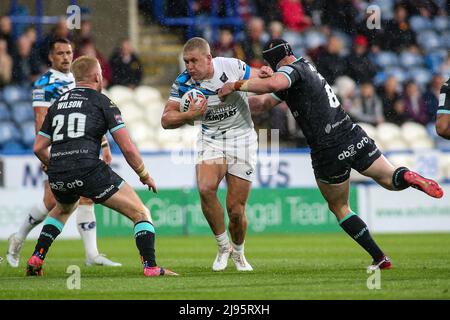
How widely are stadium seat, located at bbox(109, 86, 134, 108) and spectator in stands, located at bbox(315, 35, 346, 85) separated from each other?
142 inches

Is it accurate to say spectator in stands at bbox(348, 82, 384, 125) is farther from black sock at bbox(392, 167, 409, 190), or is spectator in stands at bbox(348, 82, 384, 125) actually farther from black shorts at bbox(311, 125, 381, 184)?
black sock at bbox(392, 167, 409, 190)

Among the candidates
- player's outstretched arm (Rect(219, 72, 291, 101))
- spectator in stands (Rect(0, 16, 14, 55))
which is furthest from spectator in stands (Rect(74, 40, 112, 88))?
player's outstretched arm (Rect(219, 72, 291, 101))

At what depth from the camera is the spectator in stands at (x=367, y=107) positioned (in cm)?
1853

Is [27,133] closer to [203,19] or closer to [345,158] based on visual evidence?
[203,19]

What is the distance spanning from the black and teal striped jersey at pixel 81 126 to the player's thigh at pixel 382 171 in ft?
8.33

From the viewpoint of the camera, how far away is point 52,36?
55.7 feet

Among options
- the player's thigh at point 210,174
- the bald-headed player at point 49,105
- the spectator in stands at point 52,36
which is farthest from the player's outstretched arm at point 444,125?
the spectator in stands at point 52,36

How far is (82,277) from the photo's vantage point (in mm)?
9359

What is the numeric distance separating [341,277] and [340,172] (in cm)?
117

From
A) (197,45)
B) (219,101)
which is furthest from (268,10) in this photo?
(197,45)

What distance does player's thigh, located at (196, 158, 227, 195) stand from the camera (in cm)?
970

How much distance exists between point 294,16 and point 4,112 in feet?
20.0
